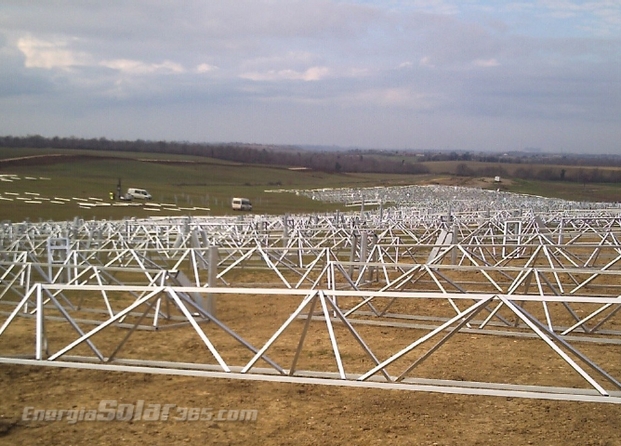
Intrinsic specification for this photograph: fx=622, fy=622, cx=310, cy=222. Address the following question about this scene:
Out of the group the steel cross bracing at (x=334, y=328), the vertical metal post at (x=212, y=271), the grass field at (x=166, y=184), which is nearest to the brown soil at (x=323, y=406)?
the steel cross bracing at (x=334, y=328)

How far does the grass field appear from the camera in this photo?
5784 centimetres

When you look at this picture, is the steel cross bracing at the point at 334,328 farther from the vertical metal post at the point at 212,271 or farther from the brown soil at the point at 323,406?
A: the brown soil at the point at 323,406

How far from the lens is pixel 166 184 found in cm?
9300

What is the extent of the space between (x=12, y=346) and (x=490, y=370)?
9.09m

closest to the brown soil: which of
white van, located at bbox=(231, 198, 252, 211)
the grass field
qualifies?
the grass field

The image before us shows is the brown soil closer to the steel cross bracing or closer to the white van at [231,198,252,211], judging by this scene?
the steel cross bracing

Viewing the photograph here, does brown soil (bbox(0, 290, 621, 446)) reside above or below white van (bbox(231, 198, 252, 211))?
above

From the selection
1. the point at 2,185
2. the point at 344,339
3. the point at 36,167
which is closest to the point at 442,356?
the point at 344,339

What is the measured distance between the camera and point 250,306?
17.1 m

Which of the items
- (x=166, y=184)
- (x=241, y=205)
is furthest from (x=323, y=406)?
Result: (x=166, y=184)

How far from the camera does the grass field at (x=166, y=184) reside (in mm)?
57844

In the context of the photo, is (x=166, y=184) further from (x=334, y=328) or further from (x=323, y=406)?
(x=323, y=406)

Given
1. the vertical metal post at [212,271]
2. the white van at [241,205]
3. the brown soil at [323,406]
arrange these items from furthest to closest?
the white van at [241,205] → the vertical metal post at [212,271] → the brown soil at [323,406]

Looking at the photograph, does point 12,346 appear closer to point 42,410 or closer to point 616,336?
point 42,410
